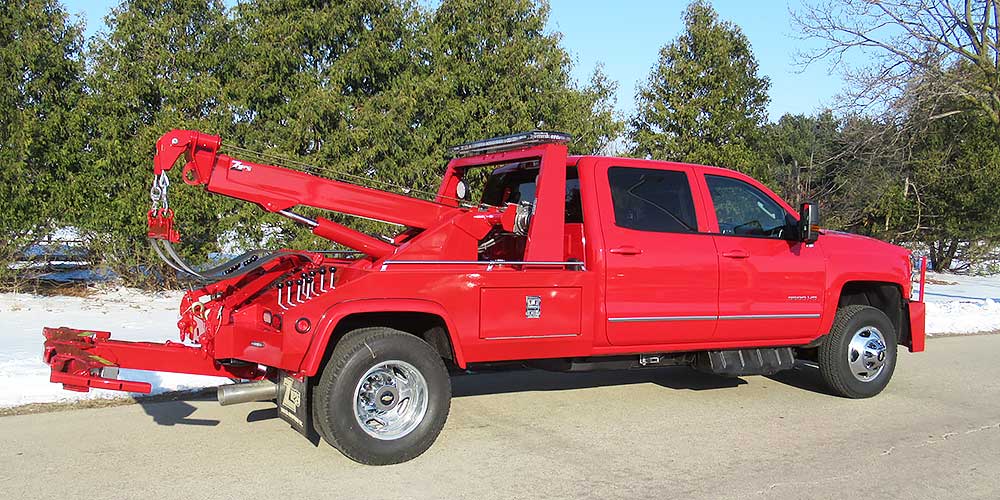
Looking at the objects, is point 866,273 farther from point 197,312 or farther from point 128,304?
point 128,304

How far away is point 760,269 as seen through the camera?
706 centimetres

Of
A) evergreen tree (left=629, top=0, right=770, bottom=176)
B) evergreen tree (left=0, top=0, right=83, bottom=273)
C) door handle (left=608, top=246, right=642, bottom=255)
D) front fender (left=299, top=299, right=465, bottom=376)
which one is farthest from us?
evergreen tree (left=629, top=0, right=770, bottom=176)

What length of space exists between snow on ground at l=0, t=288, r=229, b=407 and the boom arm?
2575 millimetres

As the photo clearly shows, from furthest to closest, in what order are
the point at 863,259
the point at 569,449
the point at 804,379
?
the point at 804,379, the point at 863,259, the point at 569,449

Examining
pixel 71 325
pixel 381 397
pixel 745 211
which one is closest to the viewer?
pixel 381 397

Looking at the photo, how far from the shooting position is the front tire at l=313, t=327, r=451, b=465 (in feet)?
17.3

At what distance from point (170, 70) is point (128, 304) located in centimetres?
362

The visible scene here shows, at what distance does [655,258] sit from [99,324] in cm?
762

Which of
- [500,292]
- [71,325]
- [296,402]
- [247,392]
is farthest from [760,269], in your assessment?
[71,325]

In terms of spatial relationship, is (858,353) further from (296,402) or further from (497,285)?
(296,402)

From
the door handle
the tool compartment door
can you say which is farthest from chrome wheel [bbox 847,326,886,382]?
the tool compartment door

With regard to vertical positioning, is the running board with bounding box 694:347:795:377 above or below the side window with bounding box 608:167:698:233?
below

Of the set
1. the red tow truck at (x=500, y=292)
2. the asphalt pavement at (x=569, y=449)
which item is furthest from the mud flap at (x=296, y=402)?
the asphalt pavement at (x=569, y=449)

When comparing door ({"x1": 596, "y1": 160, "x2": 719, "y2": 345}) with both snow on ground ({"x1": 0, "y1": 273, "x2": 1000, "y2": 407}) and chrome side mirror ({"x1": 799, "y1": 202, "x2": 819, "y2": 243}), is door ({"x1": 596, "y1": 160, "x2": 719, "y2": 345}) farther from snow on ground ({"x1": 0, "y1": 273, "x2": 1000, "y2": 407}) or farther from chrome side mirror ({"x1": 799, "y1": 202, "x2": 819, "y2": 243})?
snow on ground ({"x1": 0, "y1": 273, "x2": 1000, "y2": 407})
